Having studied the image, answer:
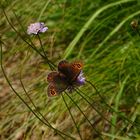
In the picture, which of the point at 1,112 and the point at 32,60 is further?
the point at 32,60

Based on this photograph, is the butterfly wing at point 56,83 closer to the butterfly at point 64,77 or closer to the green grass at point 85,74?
the butterfly at point 64,77

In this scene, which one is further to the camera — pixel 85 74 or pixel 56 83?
pixel 85 74

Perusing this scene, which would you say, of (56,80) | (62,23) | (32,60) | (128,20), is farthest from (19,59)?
(56,80)

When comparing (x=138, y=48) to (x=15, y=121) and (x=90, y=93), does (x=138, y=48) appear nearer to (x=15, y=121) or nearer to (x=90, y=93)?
(x=90, y=93)

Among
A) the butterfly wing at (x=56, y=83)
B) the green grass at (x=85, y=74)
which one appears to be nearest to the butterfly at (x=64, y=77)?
the butterfly wing at (x=56, y=83)

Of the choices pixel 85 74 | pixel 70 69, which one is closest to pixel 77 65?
pixel 70 69

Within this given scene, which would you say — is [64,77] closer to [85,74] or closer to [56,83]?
[56,83]
